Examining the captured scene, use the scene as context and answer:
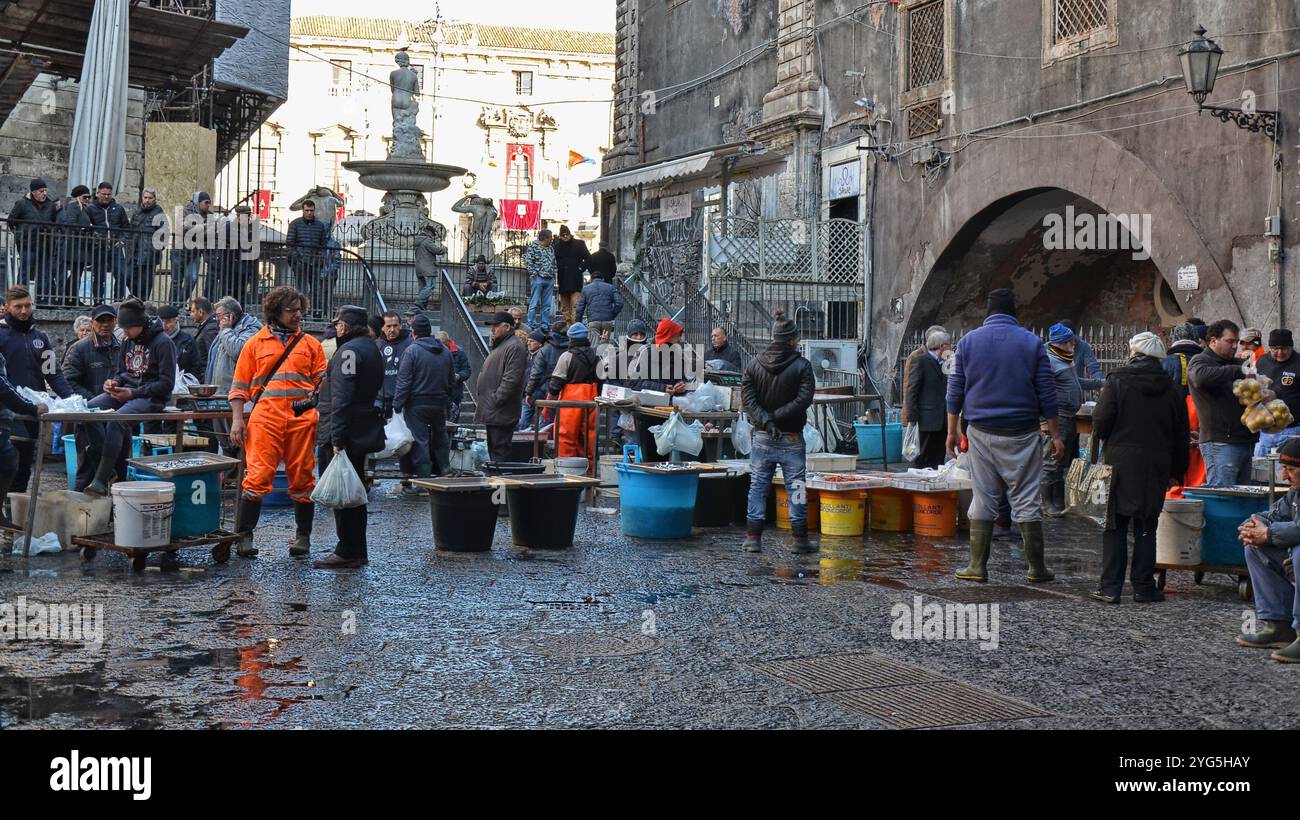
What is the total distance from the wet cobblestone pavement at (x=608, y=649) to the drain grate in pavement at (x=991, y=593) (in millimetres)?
29

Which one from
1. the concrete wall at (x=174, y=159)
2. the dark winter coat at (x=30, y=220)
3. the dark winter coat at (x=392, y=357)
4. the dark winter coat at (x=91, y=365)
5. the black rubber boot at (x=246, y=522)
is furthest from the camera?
the concrete wall at (x=174, y=159)

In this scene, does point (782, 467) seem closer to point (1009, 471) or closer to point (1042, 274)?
point (1009, 471)

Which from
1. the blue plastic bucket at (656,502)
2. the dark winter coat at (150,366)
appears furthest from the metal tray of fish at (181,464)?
the blue plastic bucket at (656,502)

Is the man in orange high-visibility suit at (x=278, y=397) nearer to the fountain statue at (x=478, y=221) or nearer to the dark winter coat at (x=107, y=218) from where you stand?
the dark winter coat at (x=107, y=218)

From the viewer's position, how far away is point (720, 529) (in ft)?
39.0

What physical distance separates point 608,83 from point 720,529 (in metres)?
58.4

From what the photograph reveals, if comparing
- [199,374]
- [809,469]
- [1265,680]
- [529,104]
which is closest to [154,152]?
[199,374]

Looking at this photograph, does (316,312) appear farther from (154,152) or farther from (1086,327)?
(1086,327)

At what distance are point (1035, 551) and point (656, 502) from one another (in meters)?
3.23

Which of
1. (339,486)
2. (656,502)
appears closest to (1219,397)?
(656,502)

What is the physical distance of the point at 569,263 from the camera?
23016 millimetres

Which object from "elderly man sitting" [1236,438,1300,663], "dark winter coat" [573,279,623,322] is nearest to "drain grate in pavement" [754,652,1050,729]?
"elderly man sitting" [1236,438,1300,663]

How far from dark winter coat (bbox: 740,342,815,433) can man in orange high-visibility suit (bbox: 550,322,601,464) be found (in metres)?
3.62

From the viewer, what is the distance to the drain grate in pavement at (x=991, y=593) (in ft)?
27.9
